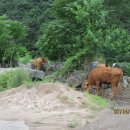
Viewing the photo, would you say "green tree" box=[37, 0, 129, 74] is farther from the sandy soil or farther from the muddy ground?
the sandy soil

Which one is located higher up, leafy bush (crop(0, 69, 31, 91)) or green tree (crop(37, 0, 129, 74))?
green tree (crop(37, 0, 129, 74))

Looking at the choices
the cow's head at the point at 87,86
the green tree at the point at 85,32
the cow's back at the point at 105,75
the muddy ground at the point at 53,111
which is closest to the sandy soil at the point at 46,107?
the muddy ground at the point at 53,111

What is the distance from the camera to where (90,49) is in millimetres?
19438

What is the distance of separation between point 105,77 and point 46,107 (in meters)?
4.34

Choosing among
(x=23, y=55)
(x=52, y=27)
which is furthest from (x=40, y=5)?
(x=52, y=27)

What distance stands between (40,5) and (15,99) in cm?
3268

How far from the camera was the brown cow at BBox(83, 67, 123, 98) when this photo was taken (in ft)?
57.2

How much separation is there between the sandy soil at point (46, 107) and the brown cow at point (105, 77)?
2791mm

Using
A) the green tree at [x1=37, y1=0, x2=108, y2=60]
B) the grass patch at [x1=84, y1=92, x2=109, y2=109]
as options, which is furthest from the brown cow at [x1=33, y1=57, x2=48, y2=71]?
the grass patch at [x1=84, y1=92, x2=109, y2=109]

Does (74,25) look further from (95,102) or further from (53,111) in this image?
(53,111)

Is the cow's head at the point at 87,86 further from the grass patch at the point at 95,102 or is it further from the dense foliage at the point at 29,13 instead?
the dense foliage at the point at 29,13

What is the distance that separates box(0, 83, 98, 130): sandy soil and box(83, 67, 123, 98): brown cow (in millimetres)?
2791

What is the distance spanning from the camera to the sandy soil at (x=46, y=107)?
12.1m

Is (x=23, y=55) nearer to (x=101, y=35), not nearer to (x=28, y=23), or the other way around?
(x=28, y=23)
